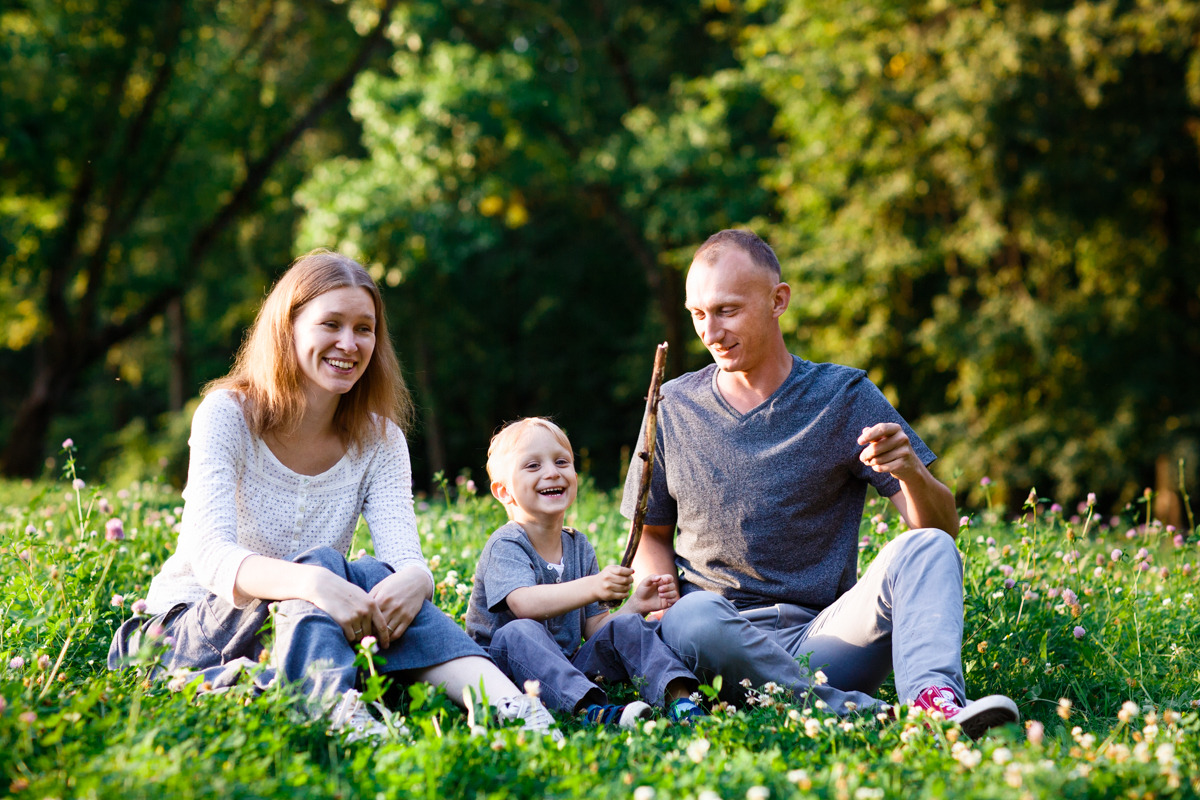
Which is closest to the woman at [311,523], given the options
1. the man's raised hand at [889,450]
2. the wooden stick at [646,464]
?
the wooden stick at [646,464]

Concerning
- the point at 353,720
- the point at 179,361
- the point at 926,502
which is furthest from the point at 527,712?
the point at 179,361

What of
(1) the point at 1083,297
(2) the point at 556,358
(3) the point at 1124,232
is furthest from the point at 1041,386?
(2) the point at 556,358

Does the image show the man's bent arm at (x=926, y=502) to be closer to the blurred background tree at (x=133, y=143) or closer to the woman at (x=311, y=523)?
the woman at (x=311, y=523)

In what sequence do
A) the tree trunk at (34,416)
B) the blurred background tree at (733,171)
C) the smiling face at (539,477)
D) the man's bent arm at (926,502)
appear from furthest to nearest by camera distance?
the tree trunk at (34,416) < the blurred background tree at (733,171) < the smiling face at (539,477) < the man's bent arm at (926,502)

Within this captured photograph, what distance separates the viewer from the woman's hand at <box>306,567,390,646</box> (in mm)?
2734

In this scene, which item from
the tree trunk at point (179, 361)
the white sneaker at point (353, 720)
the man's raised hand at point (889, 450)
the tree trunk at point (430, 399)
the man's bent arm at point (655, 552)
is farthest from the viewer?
the tree trunk at point (179, 361)

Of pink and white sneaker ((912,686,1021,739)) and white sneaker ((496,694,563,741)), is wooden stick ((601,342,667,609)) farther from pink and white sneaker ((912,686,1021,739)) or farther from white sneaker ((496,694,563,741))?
pink and white sneaker ((912,686,1021,739))

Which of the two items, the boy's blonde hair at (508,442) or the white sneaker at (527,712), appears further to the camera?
the boy's blonde hair at (508,442)

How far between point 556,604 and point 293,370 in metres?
1.12

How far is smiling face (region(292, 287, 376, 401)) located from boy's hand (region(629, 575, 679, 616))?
115 centimetres

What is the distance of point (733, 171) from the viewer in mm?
14180

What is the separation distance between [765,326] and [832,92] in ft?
36.3

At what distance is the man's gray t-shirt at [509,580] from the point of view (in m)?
3.29

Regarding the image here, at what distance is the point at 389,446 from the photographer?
11.4 ft
